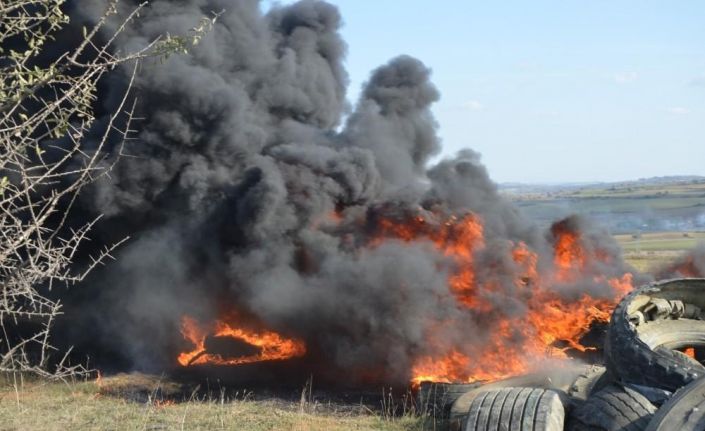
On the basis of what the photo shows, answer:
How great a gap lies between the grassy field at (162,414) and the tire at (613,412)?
3.10 meters

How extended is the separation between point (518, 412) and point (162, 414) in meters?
5.84

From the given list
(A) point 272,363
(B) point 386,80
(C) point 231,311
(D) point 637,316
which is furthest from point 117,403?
(B) point 386,80

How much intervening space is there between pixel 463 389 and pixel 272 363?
6.17 meters

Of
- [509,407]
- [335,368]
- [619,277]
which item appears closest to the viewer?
[509,407]

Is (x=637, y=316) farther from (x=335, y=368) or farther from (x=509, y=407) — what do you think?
(x=335, y=368)

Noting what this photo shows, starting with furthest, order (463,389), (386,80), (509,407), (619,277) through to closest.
A: 1. (386,80)
2. (619,277)
3. (463,389)
4. (509,407)

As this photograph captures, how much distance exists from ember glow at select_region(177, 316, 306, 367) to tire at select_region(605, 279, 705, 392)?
9.13 metres

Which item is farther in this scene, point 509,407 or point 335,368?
point 335,368

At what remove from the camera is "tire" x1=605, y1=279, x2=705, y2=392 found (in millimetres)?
8219

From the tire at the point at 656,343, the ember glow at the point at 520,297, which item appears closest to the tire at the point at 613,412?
the tire at the point at 656,343

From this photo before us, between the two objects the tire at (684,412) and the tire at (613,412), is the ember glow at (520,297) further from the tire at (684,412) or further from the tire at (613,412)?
the tire at (684,412)

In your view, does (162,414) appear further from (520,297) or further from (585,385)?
(520,297)

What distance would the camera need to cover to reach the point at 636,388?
834 cm

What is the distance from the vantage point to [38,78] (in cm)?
480
